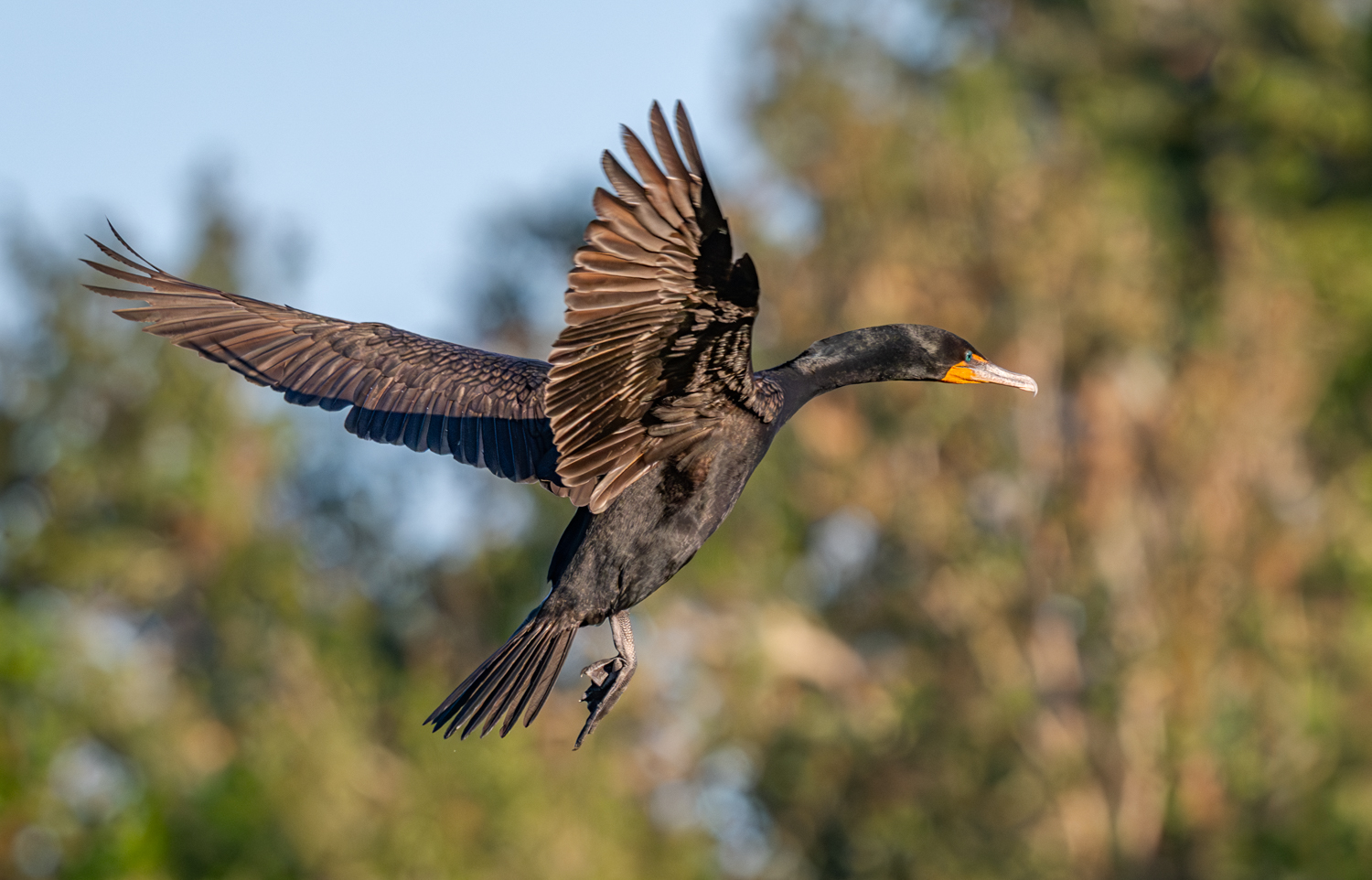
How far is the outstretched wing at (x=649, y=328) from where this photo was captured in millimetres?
4418

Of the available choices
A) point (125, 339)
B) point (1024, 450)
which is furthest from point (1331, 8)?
point (125, 339)

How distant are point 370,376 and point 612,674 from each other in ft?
5.17

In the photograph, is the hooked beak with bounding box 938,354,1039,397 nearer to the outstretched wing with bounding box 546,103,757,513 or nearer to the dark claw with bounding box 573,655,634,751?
the outstretched wing with bounding box 546,103,757,513

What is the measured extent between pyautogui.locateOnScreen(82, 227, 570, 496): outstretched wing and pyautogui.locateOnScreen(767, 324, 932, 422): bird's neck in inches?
38.0

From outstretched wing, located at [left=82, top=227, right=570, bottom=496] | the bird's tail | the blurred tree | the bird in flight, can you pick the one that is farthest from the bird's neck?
the blurred tree

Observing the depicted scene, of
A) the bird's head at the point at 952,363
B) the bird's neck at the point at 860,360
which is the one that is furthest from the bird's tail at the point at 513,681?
the bird's head at the point at 952,363

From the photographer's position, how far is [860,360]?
5785 mm

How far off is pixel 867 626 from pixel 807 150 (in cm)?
681

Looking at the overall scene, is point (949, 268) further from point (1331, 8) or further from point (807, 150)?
point (1331, 8)

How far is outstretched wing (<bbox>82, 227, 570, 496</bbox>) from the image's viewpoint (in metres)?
6.11

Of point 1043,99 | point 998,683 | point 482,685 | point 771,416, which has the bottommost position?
point 482,685

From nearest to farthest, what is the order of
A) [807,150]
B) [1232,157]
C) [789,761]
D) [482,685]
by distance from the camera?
[482,685], [789,761], [807,150], [1232,157]

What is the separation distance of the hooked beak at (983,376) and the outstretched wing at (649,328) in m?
1.10

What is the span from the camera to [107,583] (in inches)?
1008
